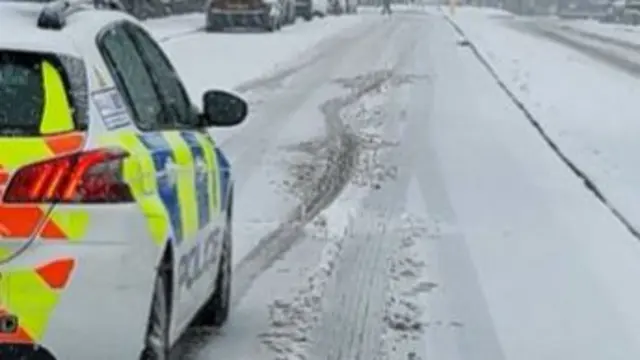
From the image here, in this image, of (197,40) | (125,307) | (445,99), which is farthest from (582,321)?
(197,40)

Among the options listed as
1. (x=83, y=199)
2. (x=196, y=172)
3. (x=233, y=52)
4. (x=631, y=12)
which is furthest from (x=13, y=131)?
(x=631, y=12)

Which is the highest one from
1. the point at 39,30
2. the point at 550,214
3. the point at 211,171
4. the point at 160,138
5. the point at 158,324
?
the point at 39,30

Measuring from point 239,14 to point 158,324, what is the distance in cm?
4001

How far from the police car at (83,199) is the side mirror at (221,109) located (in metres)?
1.04

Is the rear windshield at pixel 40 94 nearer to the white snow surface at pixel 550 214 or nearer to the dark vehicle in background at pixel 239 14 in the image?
the white snow surface at pixel 550 214

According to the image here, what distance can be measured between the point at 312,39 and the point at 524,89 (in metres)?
17.0

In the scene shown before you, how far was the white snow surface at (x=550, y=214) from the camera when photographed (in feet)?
28.4

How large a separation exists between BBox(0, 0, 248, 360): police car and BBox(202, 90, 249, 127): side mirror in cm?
104

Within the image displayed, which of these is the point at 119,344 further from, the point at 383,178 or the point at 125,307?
the point at 383,178

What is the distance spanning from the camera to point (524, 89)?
26594 mm

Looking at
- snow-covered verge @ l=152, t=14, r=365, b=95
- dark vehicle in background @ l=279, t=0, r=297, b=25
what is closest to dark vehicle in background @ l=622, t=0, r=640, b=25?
dark vehicle in background @ l=279, t=0, r=297, b=25

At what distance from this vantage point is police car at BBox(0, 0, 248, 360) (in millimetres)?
5555

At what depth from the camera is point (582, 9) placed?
86.6 m

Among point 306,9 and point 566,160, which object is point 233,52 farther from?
point 306,9
